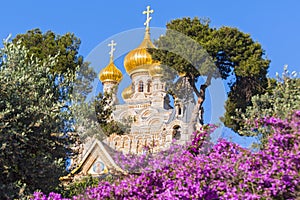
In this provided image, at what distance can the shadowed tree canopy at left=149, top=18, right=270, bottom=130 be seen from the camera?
20.2 meters

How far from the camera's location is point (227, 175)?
795cm

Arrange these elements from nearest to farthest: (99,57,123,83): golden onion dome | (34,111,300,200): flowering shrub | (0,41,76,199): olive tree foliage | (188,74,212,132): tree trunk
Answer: (34,111,300,200): flowering shrub < (0,41,76,199): olive tree foliage < (99,57,123,83): golden onion dome < (188,74,212,132): tree trunk

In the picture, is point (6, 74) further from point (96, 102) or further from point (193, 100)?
point (193, 100)

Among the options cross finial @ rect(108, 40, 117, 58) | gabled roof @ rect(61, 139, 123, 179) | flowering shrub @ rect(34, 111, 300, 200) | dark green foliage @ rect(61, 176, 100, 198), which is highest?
cross finial @ rect(108, 40, 117, 58)

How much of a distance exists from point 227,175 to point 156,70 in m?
16.5

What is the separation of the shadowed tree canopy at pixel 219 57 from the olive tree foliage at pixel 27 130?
9623mm

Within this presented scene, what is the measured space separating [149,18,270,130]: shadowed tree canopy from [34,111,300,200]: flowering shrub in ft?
37.8

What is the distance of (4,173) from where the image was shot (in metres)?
10.1

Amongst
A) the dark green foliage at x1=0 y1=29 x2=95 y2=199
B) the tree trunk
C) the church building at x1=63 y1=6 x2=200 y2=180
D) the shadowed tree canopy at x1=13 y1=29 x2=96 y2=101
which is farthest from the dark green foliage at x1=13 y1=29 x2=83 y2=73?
the dark green foliage at x1=0 y1=29 x2=95 y2=199

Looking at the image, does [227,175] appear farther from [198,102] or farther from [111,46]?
[198,102]

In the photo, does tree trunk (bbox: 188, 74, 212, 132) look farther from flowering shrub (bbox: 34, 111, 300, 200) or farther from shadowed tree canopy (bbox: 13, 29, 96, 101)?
flowering shrub (bbox: 34, 111, 300, 200)

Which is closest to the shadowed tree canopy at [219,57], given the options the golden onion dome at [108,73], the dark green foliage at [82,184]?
the golden onion dome at [108,73]

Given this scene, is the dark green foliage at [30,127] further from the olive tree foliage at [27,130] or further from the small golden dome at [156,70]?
the small golden dome at [156,70]

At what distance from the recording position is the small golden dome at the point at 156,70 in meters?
22.5
